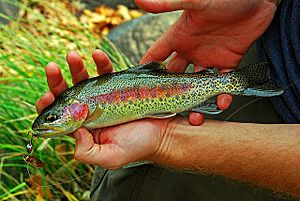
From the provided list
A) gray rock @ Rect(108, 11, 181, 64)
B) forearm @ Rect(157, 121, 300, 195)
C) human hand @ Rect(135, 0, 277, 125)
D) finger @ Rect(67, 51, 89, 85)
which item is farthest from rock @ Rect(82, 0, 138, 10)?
forearm @ Rect(157, 121, 300, 195)

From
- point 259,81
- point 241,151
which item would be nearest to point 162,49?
point 259,81

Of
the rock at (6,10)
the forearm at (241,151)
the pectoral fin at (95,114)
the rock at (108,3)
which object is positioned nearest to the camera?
the forearm at (241,151)

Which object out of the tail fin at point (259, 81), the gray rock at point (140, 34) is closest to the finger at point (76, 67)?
the tail fin at point (259, 81)

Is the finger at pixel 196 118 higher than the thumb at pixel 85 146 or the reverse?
the reverse

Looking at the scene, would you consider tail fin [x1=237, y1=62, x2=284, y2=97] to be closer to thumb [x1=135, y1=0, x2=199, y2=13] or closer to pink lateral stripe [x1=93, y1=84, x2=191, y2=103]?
pink lateral stripe [x1=93, y1=84, x2=191, y2=103]

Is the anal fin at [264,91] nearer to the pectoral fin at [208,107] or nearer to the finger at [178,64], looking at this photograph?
the pectoral fin at [208,107]

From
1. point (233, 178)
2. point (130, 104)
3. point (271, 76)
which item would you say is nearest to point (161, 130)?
point (130, 104)
